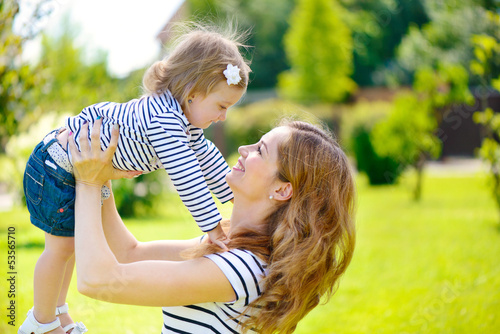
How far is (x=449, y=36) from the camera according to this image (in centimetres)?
907

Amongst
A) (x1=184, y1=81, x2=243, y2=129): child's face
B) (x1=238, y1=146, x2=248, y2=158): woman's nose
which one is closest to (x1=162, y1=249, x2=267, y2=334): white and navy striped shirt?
(x1=238, y1=146, x2=248, y2=158): woman's nose

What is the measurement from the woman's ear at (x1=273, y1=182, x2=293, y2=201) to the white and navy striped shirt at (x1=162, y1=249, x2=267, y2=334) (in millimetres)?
215

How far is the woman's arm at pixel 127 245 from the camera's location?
1679 mm

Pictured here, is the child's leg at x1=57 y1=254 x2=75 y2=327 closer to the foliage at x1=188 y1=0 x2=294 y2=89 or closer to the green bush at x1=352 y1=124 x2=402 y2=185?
the green bush at x1=352 y1=124 x2=402 y2=185

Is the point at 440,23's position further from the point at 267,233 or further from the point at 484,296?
the point at 267,233

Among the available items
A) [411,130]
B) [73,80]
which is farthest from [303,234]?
[73,80]

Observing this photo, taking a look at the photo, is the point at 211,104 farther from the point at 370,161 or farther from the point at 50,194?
the point at 370,161

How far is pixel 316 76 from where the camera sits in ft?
56.7

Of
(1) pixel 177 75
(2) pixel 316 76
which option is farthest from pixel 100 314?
(2) pixel 316 76

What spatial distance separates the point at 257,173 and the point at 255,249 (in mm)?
226

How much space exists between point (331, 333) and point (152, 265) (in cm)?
237

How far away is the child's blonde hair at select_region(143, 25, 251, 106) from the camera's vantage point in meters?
1.79

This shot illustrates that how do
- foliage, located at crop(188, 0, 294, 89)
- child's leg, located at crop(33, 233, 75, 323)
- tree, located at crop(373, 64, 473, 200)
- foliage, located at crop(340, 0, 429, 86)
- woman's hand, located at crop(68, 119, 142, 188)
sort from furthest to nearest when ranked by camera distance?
foliage, located at crop(188, 0, 294, 89) → foliage, located at crop(340, 0, 429, 86) → tree, located at crop(373, 64, 473, 200) → child's leg, located at crop(33, 233, 75, 323) → woman's hand, located at crop(68, 119, 142, 188)

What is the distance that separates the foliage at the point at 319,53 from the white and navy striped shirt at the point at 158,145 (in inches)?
528
